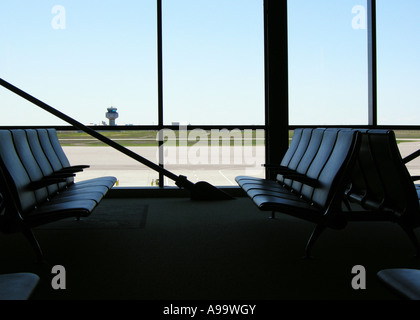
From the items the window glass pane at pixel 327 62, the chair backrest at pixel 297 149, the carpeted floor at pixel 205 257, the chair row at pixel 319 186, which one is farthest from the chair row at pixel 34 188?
the window glass pane at pixel 327 62

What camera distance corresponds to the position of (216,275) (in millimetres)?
2328

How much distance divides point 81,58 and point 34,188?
4.51m

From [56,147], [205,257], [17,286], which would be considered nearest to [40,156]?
[56,147]

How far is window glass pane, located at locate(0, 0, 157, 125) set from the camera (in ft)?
17.3

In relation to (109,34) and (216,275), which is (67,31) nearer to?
(109,34)

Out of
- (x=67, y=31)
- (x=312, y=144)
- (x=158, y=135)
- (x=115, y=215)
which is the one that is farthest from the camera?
(x=67, y=31)

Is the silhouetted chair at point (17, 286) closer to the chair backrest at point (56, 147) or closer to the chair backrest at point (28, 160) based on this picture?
the chair backrest at point (28, 160)

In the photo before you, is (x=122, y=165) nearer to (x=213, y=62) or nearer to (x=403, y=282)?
Result: (x=213, y=62)

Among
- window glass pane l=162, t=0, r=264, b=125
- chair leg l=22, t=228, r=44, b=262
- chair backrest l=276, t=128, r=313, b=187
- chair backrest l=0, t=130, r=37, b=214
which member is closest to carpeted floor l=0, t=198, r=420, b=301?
chair leg l=22, t=228, r=44, b=262


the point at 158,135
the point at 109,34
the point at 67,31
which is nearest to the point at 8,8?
the point at 67,31

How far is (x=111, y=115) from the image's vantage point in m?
5.65

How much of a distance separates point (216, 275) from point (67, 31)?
5.46 m

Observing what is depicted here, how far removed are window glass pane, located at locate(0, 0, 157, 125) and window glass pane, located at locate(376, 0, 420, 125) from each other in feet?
9.15

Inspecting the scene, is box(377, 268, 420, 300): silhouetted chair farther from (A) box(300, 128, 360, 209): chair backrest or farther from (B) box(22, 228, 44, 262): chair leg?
(B) box(22, 228, 44, 262): chair leg
